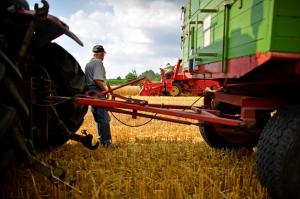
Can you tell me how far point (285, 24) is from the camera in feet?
8.30

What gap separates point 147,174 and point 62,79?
136cm

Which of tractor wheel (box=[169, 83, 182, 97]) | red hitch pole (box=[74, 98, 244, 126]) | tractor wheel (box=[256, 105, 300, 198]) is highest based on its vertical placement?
red hitch pole (box=[74, 98, 244, 126])

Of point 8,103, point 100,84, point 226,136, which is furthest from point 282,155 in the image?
point 100,84

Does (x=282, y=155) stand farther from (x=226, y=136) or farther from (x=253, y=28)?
(x=226, y=136)

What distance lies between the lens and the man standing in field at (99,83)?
5.53 m

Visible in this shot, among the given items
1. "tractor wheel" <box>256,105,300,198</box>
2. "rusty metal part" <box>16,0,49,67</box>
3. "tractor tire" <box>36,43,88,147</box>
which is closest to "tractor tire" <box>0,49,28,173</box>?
"rusty metal part" <box>16,0,49,67</box>

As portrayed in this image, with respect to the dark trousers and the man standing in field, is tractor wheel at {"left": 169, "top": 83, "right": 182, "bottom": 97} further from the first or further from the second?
the dark trousers

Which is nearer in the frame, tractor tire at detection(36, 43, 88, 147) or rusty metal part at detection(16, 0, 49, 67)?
rusty metal part at detection(16, 0, 49, 67)

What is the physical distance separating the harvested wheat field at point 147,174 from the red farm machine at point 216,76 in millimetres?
305

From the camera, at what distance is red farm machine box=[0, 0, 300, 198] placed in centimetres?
253

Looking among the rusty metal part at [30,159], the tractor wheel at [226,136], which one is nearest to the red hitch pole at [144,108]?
the rusty metal part at [30,159]

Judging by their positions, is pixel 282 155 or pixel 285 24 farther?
pixel 282 155

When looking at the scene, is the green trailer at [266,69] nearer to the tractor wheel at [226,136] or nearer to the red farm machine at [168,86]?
the tractor wheel at [226,136]

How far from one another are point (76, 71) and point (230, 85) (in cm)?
166
